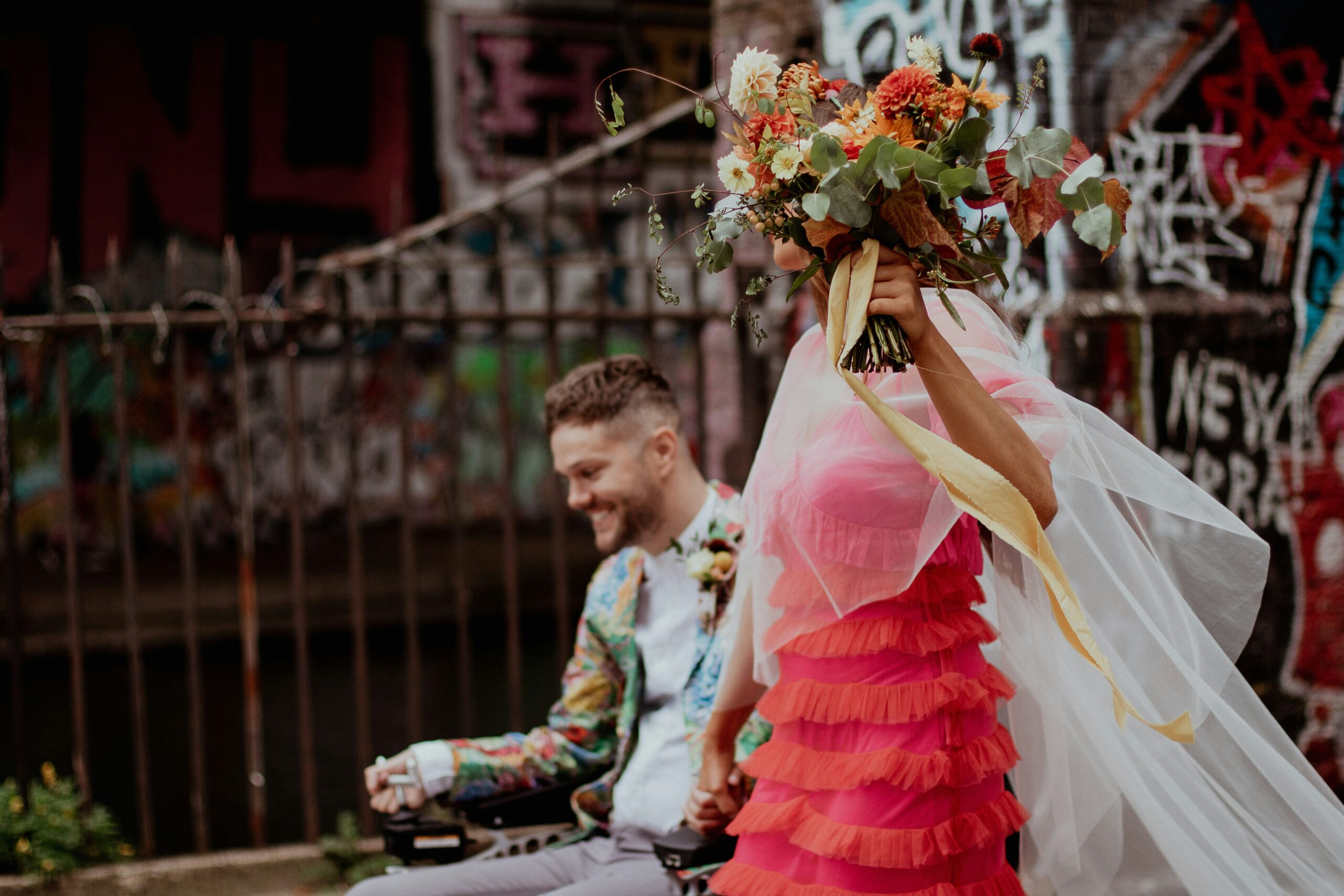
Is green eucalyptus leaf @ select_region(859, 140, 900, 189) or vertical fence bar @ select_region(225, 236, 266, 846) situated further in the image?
vertical fence bar @ select_region(225, 236, 266, 846)

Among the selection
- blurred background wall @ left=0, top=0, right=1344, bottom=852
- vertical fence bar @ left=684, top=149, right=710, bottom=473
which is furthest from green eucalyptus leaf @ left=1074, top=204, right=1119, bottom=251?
blurred background wall @ left=0, top=0, right=1344, bottom=852

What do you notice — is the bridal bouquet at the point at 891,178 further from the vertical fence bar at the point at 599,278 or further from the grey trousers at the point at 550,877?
the vertical fence bar at the point at 599,278

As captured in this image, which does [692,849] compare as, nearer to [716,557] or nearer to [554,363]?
[716,557]

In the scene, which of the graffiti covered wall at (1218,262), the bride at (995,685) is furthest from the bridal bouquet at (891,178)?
the graffiti covered wall at (1218,262)

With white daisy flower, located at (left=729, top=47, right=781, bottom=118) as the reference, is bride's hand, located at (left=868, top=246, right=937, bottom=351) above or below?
below

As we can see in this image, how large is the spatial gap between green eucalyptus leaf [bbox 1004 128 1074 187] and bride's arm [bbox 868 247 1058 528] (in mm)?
191

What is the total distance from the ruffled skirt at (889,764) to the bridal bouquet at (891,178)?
0.44m

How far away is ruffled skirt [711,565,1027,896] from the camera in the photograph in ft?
5.87

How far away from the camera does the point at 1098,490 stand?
1.89 meters

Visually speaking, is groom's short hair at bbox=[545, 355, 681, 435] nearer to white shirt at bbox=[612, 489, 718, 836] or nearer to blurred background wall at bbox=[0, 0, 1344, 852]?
white shirt at bbox=[612, 489, 718, 836]

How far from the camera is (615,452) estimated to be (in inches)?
107

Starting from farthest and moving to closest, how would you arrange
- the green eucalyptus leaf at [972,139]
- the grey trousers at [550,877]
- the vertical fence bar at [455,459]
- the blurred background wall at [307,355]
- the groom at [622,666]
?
the blurred background wall at [307,355] < the vertical fence bar at [455,459] < the groom at [622,666] < the grey trousers at [550,877] < the green eucalyptus leaf at [972,139]

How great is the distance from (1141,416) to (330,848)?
121 inches

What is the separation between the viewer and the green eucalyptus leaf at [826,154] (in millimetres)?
1599
